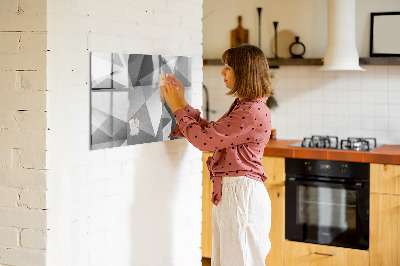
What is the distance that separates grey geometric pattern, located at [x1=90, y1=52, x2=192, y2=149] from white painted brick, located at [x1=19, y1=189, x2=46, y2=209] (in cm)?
32

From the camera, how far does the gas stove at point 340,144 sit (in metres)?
4.39

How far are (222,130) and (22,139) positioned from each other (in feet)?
2.89

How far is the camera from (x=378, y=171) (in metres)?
4.14

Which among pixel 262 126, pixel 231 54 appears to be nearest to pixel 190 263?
pixel 262 126

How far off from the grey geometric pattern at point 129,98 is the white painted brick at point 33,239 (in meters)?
0.42

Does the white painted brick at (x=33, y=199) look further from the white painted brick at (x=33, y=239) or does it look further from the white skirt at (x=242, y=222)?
the white skirt at (x=242, y=222)

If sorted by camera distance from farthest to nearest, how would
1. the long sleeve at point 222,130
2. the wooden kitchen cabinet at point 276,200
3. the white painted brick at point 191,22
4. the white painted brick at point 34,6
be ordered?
the wooden kitchen cabinet at point 276,200 < the white painted brick at point 191,22 < the long sleeve at point 222,130 < the white painted brick at point 34,6

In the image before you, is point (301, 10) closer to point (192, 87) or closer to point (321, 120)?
point (321, 120)

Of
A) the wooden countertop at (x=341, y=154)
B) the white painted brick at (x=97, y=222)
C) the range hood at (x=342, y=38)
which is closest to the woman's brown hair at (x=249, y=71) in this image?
the white painted brick at (x=97, y=222)

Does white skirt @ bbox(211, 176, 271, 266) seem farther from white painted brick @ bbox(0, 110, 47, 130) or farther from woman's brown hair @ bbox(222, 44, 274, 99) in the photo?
white painted brick @ bbox(0, 110, 47, 130)

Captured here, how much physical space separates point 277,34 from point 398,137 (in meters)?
1.30

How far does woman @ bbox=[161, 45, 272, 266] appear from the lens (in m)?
2.75

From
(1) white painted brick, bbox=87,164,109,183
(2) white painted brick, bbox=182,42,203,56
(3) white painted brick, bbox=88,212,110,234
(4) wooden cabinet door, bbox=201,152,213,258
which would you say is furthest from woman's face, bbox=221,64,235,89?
(4) wooden cabinet door, bbox=201,152,213,258

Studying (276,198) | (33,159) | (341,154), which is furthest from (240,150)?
(276,198)
